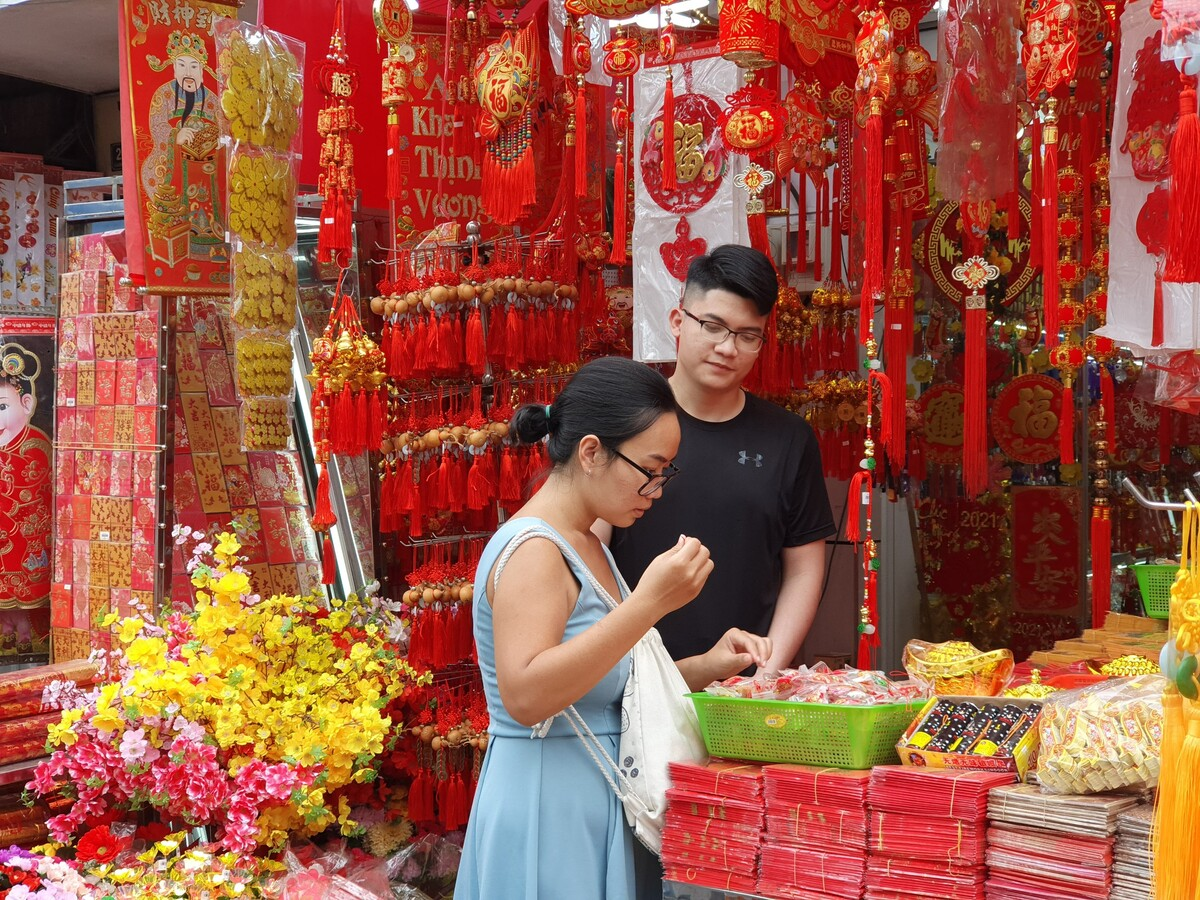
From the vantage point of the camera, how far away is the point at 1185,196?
1.87 metres

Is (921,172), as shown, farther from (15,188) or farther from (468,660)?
(15,188)

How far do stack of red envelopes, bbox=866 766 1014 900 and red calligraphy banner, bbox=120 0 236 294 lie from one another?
242cm

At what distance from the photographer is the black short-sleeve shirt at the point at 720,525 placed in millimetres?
2482

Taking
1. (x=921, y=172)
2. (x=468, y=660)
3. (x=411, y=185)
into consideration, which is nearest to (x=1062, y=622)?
(x=921, y=172)

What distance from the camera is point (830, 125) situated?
3645 mm

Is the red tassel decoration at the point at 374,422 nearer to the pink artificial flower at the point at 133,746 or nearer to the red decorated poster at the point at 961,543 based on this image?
the pink artificial flower at the point at 133,746

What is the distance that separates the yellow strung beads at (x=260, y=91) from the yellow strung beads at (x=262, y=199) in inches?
2.1

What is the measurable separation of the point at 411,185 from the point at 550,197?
385mm

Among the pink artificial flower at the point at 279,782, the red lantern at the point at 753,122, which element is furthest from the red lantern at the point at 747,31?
the pink artificial flower at the point at 279,782

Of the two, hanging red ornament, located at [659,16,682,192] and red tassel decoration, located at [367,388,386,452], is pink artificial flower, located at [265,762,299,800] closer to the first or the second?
red tassel decoration, located at [367,388,386,452]

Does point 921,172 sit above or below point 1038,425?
above

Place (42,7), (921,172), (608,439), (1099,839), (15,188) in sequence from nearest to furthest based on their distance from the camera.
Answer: (1099,839)
(608,439)
(921,172)
(42,7)
(15,188)

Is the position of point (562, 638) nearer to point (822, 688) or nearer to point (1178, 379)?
point (822, 688)

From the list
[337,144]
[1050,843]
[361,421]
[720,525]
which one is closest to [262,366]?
[361,421]
